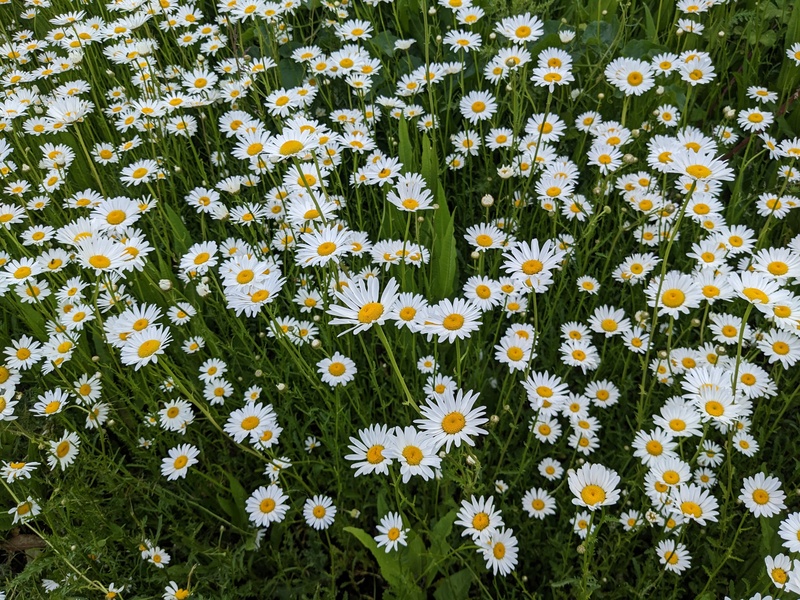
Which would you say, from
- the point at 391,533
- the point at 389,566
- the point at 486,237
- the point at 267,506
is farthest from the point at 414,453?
the point at 486,237

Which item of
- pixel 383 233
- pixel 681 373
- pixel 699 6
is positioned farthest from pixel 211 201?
pixel 699 6

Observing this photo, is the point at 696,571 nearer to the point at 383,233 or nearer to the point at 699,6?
the point at 383,233

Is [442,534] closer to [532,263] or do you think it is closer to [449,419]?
[449,419]

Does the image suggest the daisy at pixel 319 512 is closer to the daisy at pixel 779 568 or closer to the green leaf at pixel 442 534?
the green leaf at pixel 442 534

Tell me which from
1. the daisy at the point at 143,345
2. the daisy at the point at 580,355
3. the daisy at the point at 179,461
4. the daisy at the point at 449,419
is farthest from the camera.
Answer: the daisy at the point at 580,355

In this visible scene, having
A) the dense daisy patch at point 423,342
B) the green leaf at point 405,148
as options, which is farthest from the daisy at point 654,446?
the green leaf at point 405,148

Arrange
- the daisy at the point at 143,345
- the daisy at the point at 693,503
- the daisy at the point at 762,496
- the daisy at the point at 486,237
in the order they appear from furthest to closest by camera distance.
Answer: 1. the daisy at the point at 486,237
2. the daisy at the point at 143,345
3. the daisy at the point at 762,496
4. the daisy at the point at 693,503

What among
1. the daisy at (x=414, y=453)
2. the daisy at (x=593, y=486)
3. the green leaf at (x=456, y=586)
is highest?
the daisy at (x=414, y=453)
